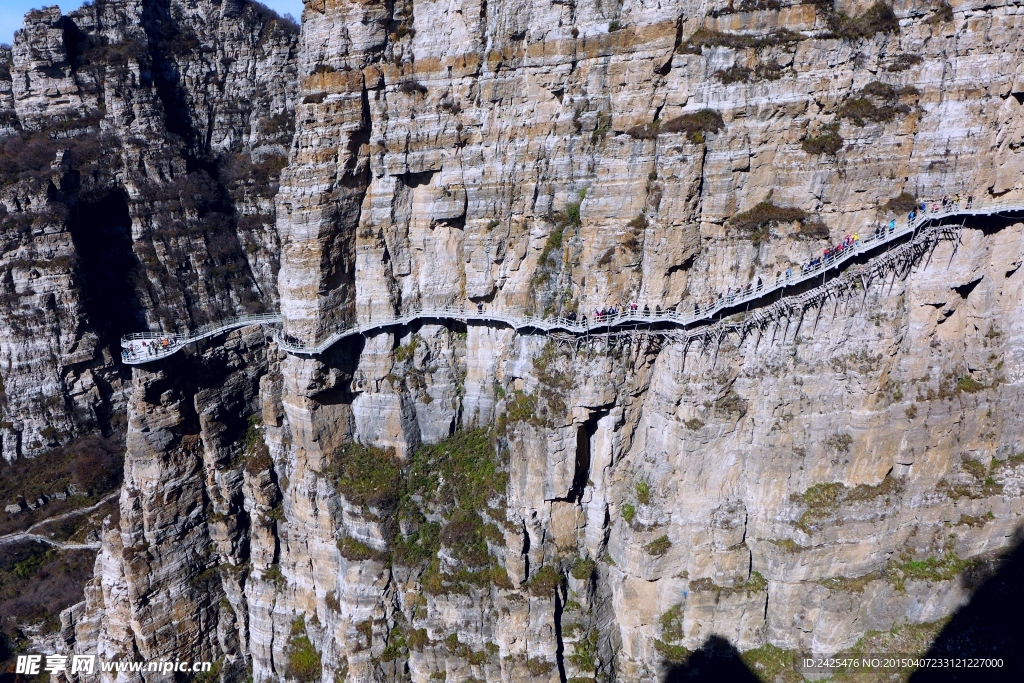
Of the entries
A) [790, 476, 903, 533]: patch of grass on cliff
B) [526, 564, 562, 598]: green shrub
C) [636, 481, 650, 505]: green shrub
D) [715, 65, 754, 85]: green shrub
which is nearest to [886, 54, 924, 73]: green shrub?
[715, 65, 754, 85]: green shrub

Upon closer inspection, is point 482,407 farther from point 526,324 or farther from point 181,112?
point 181,112

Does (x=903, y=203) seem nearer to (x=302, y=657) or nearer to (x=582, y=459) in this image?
(x=582, y=459)

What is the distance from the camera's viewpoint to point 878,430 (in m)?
21.5

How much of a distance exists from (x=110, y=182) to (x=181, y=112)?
968 cm

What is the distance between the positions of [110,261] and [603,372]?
135 ft

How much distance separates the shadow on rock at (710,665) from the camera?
77.8ft

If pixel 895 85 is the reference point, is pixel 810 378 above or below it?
below

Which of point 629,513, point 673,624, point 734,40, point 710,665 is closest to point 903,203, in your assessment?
point 734,40

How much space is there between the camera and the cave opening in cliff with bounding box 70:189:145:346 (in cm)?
4419

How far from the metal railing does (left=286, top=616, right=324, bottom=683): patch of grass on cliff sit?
13869mm

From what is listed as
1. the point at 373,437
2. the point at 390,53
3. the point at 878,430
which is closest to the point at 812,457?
the point at 878,430

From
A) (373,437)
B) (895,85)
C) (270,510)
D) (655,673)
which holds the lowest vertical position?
(655,673)

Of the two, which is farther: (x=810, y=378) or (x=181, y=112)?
(x=181, y=112)

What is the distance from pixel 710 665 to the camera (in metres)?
23.9
